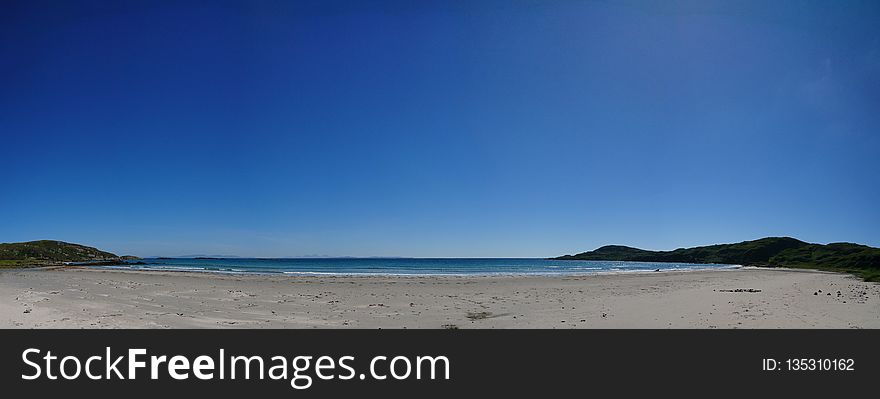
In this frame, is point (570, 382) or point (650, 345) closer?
point (570, 382)

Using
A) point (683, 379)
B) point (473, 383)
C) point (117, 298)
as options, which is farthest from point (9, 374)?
point (117, 298)

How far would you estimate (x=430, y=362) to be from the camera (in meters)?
7.32

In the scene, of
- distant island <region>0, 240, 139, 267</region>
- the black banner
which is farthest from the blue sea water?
the black banner

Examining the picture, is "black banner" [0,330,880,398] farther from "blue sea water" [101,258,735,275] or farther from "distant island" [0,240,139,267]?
"distant island" [0,240,139,267]

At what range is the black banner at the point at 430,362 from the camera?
21.8 feet

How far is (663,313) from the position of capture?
13.4 meters

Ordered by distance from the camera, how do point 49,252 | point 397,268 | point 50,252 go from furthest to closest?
1. point 50,252
2. point 49,252
3. point 397,268

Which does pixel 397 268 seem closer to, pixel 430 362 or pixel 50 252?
pixel 430 362

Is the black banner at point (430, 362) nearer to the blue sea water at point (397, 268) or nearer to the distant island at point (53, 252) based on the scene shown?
the blue sea water at point (397, 268)

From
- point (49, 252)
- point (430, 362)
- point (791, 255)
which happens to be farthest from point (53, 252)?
point (791, 255)

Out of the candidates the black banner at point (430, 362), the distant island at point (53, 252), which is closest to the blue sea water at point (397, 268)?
the distant island at point (53, 252)

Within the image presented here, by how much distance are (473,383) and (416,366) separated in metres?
1.06

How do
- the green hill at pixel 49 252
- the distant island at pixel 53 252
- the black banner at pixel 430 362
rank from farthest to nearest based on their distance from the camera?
1. the green hill at pixel 49 252
2. the distant island at pixel 53 252
3. the black banner at pixel 430 362

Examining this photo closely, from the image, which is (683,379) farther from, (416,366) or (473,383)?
(416,366)
